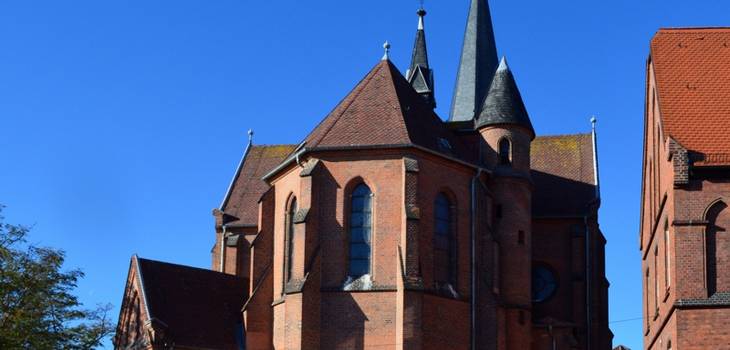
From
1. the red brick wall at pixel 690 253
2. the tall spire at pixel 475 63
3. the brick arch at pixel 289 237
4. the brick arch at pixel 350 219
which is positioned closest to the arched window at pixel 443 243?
the brick arch at pixel 350 219

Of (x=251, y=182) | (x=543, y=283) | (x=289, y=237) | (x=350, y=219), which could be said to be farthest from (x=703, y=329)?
(x=251, y=182)

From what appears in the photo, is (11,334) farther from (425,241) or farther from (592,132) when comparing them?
(592,132)

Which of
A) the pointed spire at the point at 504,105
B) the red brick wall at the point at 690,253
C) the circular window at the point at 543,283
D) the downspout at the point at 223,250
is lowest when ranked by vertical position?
the red brick wall at the point at 690,253

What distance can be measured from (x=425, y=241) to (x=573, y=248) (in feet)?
39.1

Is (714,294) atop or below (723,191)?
below

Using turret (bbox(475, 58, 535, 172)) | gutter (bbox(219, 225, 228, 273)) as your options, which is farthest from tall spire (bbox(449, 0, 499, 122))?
gutter (bbox(219, 225, 228, 273))

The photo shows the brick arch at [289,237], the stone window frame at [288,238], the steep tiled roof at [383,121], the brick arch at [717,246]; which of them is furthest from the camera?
the stone window frame at [288,238]

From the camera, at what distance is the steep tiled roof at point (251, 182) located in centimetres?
5952

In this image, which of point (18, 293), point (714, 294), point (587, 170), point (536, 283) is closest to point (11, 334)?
point (18, 293)

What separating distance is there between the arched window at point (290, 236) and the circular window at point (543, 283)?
1330 centimetres

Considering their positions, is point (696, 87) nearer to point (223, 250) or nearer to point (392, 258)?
point (392, 258)

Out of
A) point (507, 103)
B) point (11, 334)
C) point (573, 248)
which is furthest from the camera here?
point (573, 248)

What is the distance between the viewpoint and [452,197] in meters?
46.6

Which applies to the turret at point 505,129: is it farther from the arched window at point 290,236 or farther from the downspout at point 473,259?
the arched window at point 290,236
